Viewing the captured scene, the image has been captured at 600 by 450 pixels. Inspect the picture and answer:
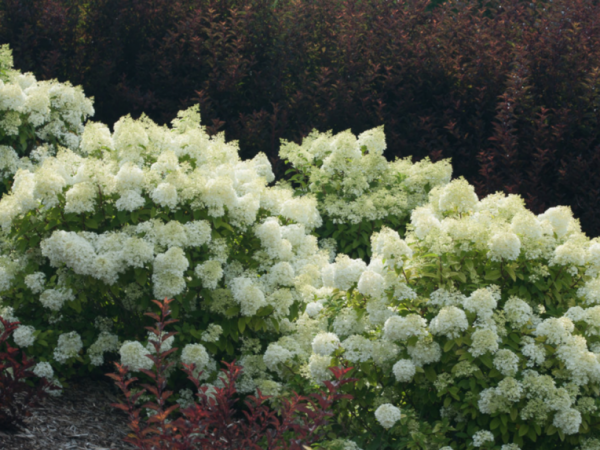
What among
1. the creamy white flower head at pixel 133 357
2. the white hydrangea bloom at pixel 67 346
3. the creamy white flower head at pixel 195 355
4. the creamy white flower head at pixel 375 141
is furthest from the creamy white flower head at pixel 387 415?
the creamy white flower head at pixel 375 141

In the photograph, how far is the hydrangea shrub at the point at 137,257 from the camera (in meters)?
4.21

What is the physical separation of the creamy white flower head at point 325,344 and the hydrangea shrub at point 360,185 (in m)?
2.09

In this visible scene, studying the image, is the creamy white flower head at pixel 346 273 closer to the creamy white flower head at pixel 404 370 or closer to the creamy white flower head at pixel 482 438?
the creamy white flower head at pixel 404 370

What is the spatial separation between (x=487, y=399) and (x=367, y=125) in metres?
4.88

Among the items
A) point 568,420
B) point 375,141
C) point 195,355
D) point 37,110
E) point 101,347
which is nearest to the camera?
point 568,420

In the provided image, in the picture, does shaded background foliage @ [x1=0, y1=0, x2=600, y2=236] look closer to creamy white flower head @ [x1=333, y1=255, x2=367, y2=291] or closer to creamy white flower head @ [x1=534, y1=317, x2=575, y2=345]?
creamy white flower head @ [x1=333, y1=255, x2=367, y2=291]

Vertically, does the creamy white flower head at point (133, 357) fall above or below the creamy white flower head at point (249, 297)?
below

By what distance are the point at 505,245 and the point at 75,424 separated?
2.95 meters

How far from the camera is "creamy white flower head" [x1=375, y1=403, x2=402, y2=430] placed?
350 centimetres

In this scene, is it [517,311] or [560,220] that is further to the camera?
[560,220]

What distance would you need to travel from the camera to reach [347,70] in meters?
8.02

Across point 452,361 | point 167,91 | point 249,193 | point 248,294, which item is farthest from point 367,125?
point 452,361

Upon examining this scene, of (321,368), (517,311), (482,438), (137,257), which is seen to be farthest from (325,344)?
(137,257)

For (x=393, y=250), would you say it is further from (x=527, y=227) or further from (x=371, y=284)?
(x=527, y=227)
